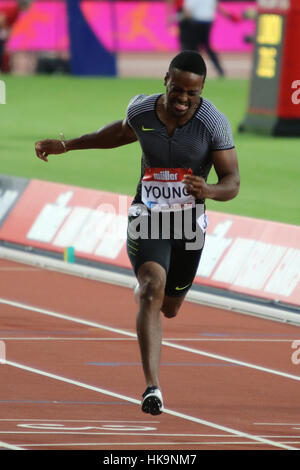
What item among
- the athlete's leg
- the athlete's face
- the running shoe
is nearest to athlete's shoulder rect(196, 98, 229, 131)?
the athlete's face

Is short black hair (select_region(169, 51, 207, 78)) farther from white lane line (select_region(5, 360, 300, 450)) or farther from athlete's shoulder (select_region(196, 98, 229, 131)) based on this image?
white lane line (select_region(5, 360, 300, 450))

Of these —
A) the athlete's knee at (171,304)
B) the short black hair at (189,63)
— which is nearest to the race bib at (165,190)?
the short black hair at (189,63)

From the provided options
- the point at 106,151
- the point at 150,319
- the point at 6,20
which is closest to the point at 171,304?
the point at 150,319

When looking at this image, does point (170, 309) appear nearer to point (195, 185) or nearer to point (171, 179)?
point (171, 179)

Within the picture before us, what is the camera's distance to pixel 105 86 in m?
28.3

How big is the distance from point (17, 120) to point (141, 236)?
1480 centimetres

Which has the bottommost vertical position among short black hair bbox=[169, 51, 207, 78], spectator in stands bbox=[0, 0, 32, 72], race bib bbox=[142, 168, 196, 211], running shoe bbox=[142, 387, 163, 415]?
running shoe bbox=[142, 387, 163, 415]

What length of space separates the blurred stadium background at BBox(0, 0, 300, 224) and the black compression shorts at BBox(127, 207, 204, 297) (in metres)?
5.71

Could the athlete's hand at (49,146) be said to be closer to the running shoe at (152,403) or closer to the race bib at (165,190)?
the race bib at (165,190)

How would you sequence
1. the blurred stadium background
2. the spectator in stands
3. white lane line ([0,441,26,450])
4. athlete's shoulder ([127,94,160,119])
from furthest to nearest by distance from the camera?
the spectator in stands, the blurred stadium background, athlete's shoulder ([127,94,160,119]), white lane line ([0,441,26,450])

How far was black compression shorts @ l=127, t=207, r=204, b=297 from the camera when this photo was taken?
25.5 ft

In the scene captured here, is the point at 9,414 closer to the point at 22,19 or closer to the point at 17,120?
the point at 17,120

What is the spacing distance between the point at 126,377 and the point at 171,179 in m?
1.66
